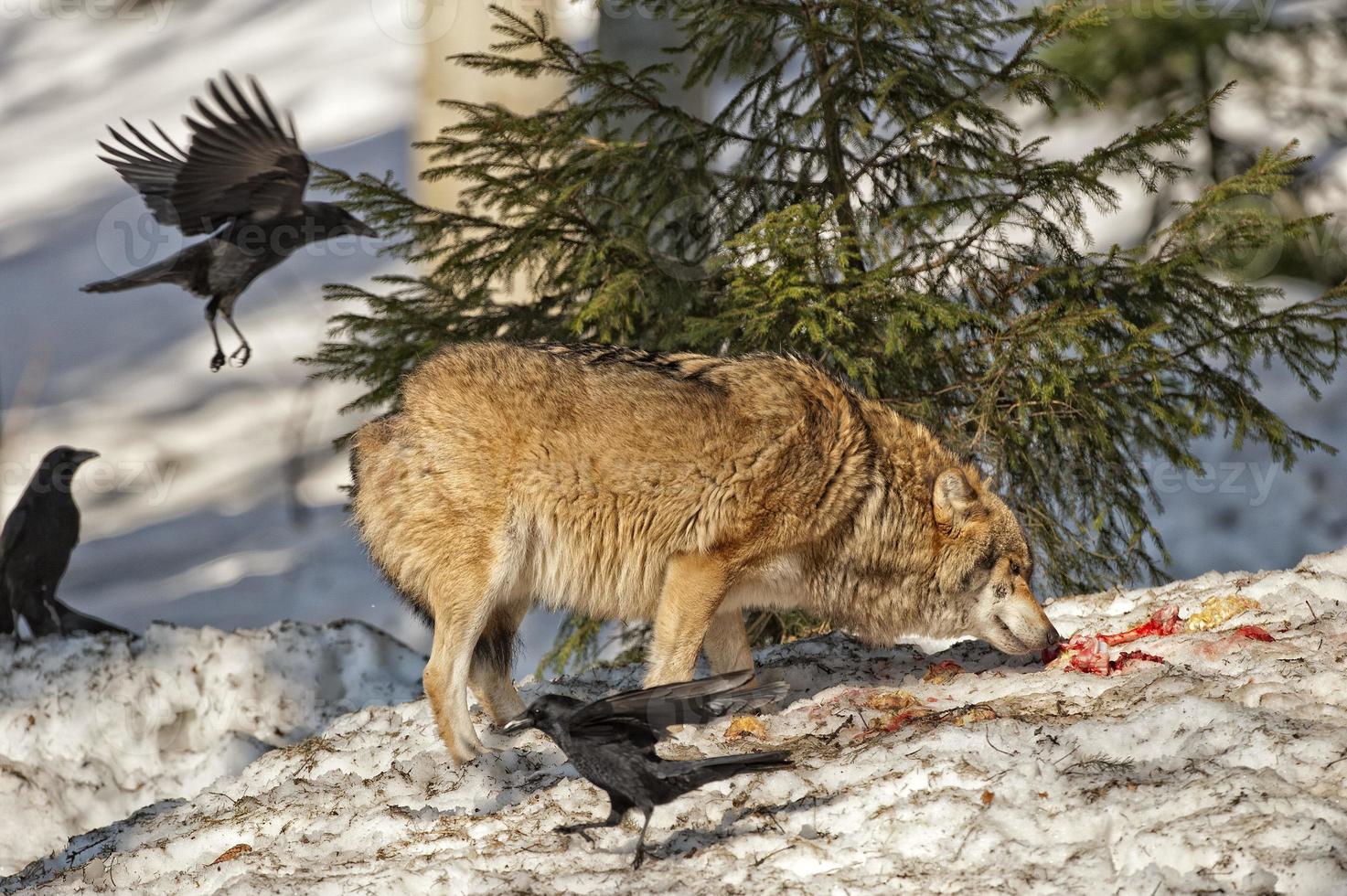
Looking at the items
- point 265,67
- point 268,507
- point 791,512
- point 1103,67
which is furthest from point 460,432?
point 265,67

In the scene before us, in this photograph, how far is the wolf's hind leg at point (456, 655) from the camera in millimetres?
4898

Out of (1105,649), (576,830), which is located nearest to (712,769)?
(576,830)

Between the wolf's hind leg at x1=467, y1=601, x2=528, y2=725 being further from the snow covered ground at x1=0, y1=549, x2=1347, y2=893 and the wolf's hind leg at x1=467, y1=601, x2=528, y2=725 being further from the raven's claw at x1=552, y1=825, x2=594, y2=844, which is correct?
the raven's claw at x1=552, y1=825, x2=594, y2=844

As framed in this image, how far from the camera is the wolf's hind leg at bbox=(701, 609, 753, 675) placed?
18.6 ft

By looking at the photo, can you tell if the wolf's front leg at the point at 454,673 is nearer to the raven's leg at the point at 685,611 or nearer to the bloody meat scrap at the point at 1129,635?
the raven's leg at the point at 685,611

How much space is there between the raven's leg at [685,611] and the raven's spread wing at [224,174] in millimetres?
3495

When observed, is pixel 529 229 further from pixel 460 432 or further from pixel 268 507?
pixel 268 507

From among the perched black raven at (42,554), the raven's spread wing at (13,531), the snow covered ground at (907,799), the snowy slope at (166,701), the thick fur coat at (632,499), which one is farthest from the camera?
the raven's spread wing at (13,531)

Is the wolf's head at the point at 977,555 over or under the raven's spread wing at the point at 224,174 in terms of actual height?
under

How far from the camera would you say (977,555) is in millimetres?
5496

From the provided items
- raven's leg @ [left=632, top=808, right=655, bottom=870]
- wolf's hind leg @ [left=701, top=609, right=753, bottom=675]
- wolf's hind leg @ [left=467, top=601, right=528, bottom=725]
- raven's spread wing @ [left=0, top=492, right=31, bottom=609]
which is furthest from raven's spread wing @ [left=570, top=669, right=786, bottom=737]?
raven's spread wing @ [left=0, top=492, right=31, bottom=609]

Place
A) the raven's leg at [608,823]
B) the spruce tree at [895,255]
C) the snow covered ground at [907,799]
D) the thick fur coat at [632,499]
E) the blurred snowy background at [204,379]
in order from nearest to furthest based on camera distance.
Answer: the snow covered ground at [907,799]
the raven's leg at [608,823]
the thick fur coat at [632,499]
the spruce tree at [895,255]
the blurred snowy background at [204,379]

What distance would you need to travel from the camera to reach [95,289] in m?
7.10

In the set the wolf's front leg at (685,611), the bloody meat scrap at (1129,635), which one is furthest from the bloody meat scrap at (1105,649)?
the wolf's front leg at (685,611)
